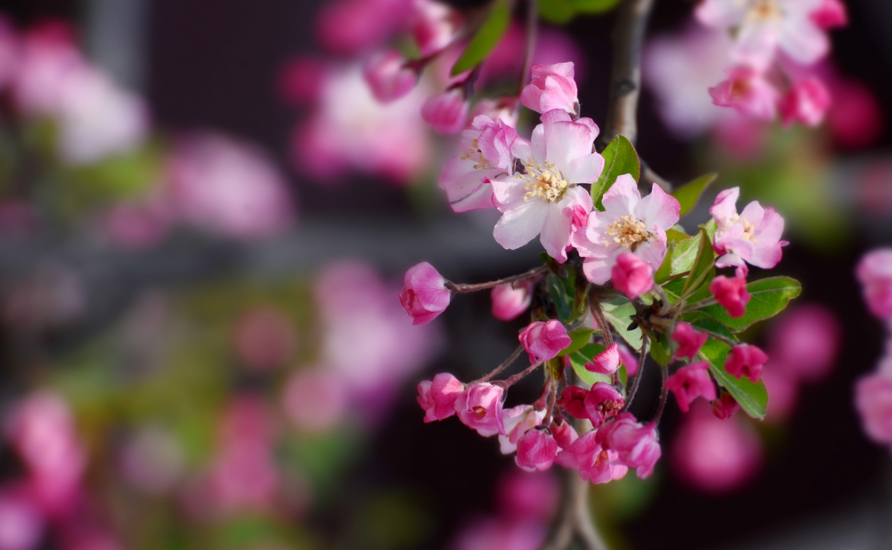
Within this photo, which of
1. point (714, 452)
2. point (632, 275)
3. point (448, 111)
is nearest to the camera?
point (632, 275)

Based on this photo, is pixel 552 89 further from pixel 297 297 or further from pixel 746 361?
pixel 297 297

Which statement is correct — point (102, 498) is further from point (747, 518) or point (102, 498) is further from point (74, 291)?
point (747, 518)

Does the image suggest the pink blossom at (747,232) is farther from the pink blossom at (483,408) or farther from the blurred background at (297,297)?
Result: the blurred background at (297,297)

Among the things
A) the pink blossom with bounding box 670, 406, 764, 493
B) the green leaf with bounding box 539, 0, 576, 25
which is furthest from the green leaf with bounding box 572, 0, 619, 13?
the pink blossom with bounding box 670, 406, 764, 493


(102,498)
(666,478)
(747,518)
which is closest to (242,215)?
(102,498)

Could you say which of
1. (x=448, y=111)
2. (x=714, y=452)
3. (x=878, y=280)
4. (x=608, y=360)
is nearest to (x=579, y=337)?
(x=608, y=360)

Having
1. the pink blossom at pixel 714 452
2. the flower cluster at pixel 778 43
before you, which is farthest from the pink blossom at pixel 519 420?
the pink blossom at pixel 714 452

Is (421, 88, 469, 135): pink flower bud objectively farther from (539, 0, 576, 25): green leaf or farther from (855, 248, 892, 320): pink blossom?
(855, 248, 892, 320): pink blossom
